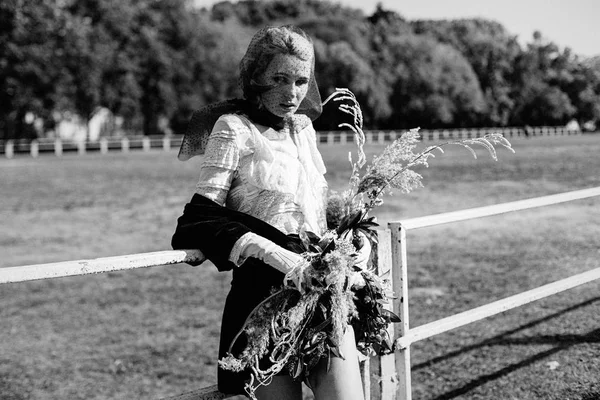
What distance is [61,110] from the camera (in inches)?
1533

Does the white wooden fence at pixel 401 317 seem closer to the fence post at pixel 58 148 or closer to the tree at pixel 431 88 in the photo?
the fence post at pixel 58 148

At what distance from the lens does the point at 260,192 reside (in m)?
2.08

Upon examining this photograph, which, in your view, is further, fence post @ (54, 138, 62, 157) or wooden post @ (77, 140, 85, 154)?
wooden post @ (77, 140, 85, 154)

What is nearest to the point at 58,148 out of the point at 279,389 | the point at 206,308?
the point at 206,308

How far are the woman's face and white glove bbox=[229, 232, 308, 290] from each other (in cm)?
41

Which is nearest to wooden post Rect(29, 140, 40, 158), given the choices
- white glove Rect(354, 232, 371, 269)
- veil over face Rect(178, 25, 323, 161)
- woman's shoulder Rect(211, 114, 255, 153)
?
veil over face Rect(178, 25, 323, 161)

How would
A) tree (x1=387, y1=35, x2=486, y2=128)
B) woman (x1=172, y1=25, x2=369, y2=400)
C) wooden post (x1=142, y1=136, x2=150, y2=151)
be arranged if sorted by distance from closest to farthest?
woman (x1=172, y1=25, x2=369, y2=400) → wooden post (x1=142, y1=136, x2=150, y2=151) → tree (x1=387, y1=35, x2=486, y2=128)

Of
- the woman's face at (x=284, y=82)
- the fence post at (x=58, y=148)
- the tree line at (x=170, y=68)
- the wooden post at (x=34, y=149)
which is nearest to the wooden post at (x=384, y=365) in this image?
the woman's face at (x=284, y=82)

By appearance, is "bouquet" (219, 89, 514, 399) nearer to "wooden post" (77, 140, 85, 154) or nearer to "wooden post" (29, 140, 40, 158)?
"wooden post" (29, 140, 40, 158)

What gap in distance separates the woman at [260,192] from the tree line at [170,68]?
38201 mm

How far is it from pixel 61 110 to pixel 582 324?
37178mm

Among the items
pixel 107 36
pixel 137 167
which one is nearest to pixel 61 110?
pixel 107 36

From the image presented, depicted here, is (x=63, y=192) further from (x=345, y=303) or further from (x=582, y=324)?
(x=345, y=303)

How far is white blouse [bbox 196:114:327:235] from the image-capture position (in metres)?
2.05
